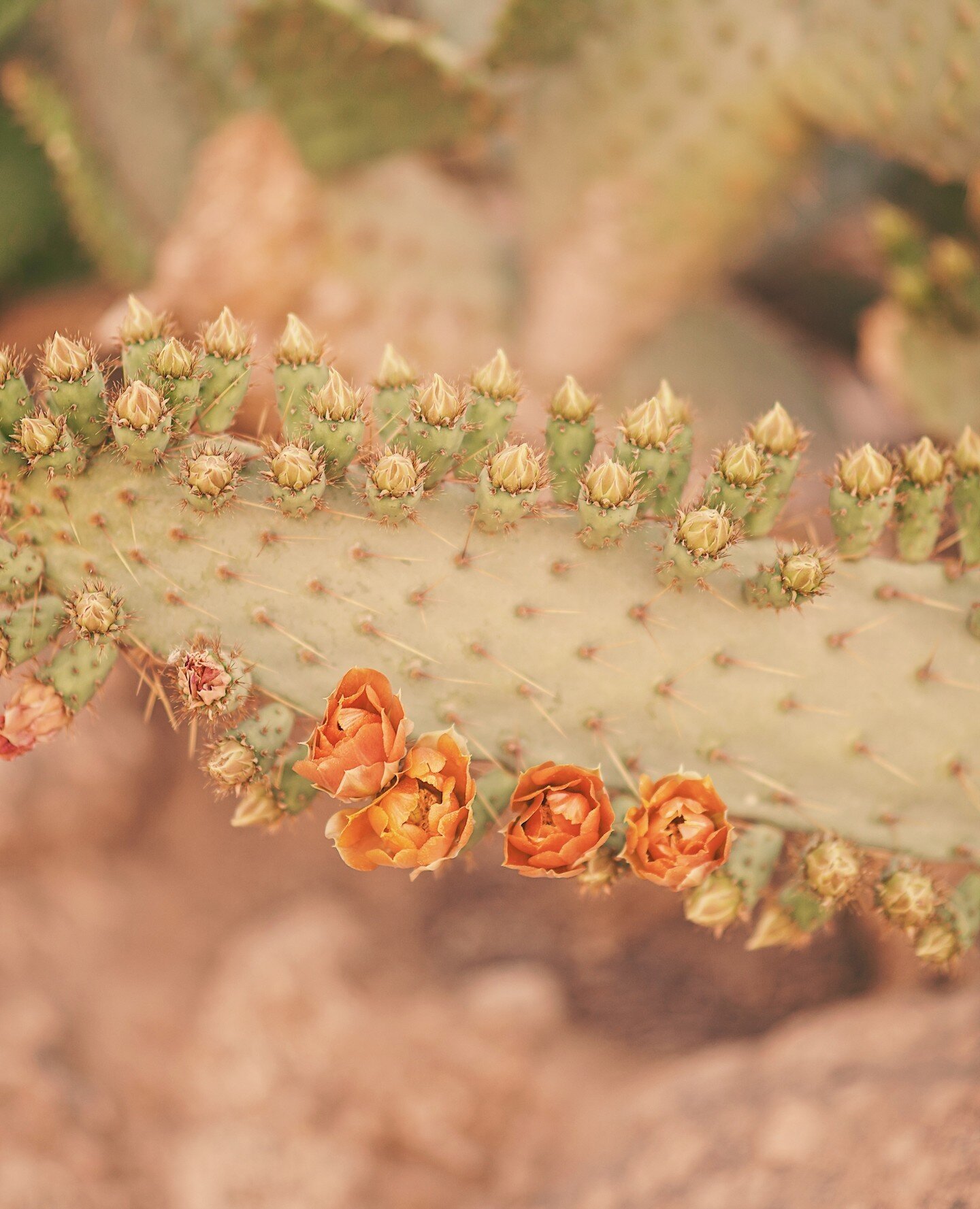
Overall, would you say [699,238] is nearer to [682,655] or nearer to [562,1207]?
[682,655]

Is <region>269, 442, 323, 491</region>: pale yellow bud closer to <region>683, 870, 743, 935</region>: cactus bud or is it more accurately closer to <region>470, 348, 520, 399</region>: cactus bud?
<region>470, 348, 520, 399</region>: cactus bud

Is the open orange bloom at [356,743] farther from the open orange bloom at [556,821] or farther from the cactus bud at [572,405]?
the cactus bud at [572,405]

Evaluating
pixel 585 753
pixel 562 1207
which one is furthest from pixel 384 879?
pixel 585 753

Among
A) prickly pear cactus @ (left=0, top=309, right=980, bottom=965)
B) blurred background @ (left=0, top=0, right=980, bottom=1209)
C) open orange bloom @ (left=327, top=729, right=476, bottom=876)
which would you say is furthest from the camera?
blurred background @ (left=0, top=0, right=980, bottom=1209)

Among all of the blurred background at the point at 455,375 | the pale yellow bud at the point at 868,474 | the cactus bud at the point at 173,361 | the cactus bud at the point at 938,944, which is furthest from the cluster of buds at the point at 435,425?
the blurred background at the point at 455,375

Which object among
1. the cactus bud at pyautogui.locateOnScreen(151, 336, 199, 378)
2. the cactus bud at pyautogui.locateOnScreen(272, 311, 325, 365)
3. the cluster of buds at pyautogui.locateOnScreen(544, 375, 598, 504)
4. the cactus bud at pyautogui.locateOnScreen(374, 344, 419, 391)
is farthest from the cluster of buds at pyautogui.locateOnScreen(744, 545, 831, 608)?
the cactus bud at pyautogui.locateOnScreen(151, 336, 199, 378)

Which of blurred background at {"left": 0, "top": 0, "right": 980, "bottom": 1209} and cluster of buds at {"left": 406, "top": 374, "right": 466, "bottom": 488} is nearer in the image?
cluster of buds at {"left": 406, "top": 374, "right": 466, "bottom": 488}

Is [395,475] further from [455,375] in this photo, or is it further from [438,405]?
[455,375]

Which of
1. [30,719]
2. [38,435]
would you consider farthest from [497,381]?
[30,719]
